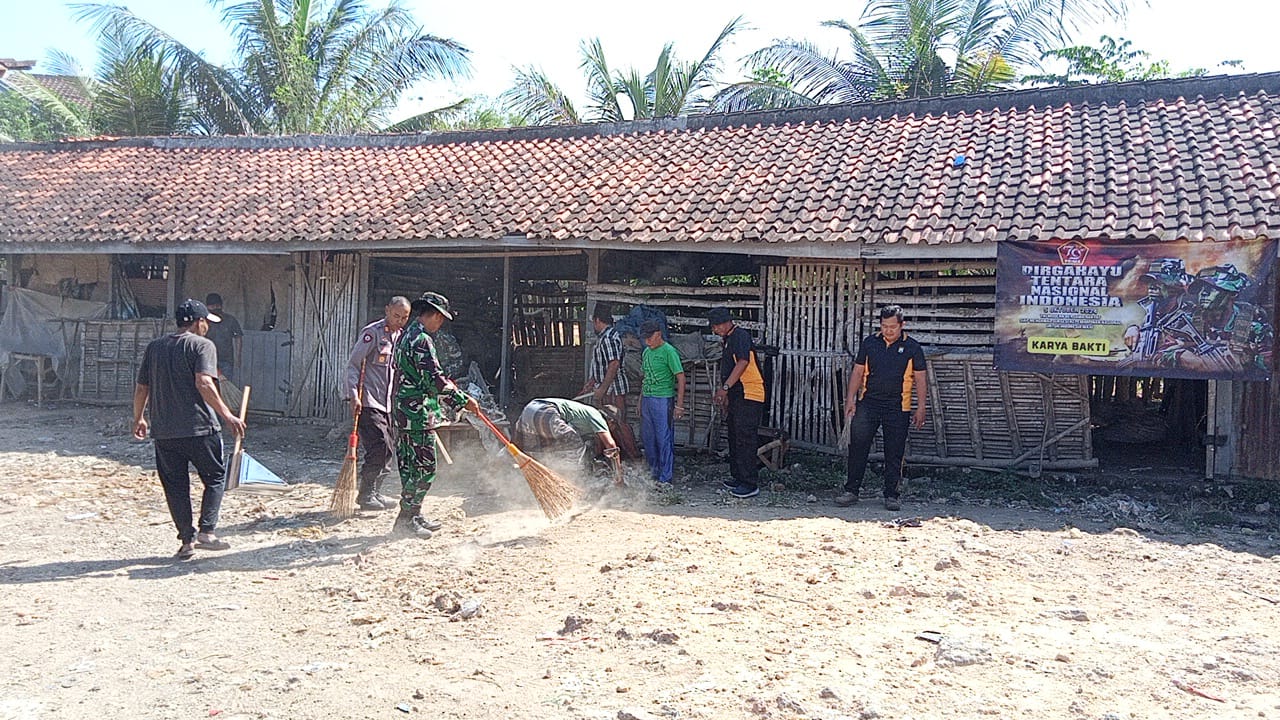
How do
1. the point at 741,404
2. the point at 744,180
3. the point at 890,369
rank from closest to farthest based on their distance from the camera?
1. the point at 890,369
2. the point at 741,404
3. the point at 744,180

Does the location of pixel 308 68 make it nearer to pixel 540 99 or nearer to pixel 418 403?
pixel 540 99

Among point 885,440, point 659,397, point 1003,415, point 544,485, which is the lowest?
point 544,485

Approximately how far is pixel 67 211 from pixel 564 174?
250 inches

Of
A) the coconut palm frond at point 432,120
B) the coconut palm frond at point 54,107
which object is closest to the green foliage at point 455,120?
the coconut palm frond at point 432,120

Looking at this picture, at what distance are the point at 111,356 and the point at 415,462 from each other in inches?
322

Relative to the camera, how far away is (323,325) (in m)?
11.6

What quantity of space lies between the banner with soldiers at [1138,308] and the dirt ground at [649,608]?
1128 mm

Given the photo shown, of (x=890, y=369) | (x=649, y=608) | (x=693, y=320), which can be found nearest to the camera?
(x=649, y=608)

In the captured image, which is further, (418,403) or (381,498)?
(381,498)

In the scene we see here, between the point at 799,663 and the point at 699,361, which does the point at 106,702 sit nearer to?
the point at 799,663

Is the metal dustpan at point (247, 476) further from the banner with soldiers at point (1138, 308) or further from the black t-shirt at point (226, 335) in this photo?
the banner with soldiers at point (1138, 308)

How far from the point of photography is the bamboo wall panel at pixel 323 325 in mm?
11469

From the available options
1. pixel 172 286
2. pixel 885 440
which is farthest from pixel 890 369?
pixel 172 286

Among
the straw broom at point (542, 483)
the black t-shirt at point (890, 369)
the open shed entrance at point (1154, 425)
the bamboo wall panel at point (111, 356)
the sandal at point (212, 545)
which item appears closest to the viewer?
the sandal at point (212, 545)
